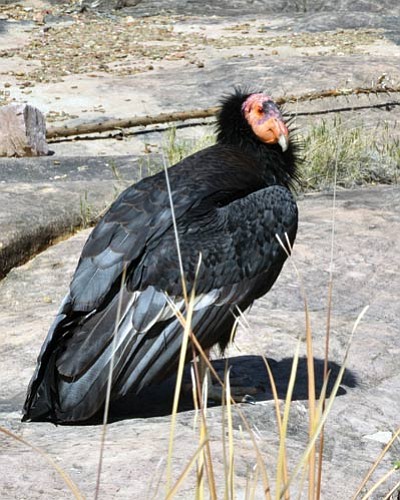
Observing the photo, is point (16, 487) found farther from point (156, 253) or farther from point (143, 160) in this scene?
point (143, 160)

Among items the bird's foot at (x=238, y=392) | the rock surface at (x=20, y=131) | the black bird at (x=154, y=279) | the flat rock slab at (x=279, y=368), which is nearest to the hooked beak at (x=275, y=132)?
the black bird at (x=154, y=279)

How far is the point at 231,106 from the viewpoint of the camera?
5023 mm

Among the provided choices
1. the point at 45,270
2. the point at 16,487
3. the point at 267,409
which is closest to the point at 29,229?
the point at 45,270

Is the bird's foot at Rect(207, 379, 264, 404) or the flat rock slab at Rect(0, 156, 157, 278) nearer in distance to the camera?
the bird's foot at Rect(207, 379, 264, 404)

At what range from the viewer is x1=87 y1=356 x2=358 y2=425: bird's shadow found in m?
4.21

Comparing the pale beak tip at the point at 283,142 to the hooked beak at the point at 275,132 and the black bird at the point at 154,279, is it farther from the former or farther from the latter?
the black bird at the point at 154,279

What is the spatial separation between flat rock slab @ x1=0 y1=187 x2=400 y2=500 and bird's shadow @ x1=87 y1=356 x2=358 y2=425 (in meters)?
0.01

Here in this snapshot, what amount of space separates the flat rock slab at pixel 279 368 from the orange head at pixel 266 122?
31.7 inches

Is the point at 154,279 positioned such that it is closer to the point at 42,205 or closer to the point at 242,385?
the point at 242,385

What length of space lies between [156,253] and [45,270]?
217 cm

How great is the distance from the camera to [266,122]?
4.90 meters

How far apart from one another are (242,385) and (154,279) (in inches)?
29.3

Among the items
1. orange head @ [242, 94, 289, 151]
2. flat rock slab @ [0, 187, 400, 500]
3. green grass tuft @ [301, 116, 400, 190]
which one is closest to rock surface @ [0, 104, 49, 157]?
green grass tuft @ [301, 116, 400, 190]

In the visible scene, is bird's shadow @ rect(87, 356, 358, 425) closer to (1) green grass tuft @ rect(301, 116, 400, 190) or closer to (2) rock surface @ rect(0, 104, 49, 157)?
(1) green grass tuft @ rect(301, 116, 400, 190)
